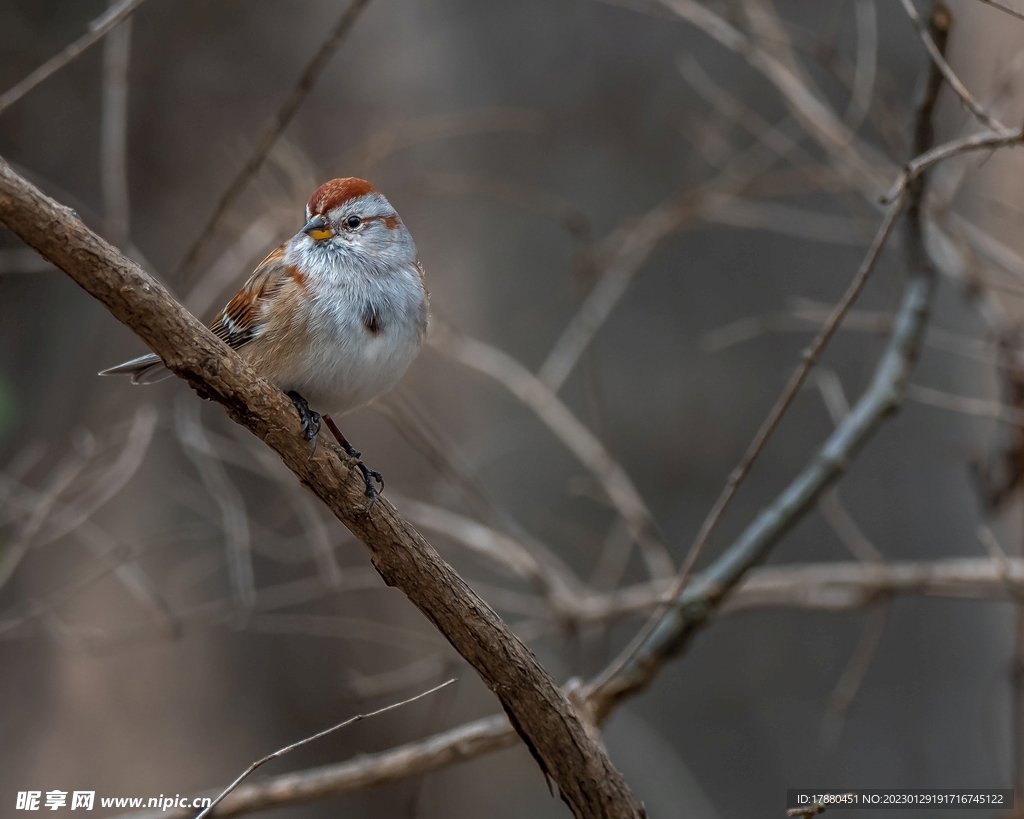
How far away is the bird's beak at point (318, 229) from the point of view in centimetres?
224

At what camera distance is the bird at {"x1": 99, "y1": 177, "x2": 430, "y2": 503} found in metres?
1.98

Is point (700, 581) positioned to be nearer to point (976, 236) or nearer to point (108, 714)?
point (976, 236)

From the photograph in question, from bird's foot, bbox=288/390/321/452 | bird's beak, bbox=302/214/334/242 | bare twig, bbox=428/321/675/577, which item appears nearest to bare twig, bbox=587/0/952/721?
bare twig, bbox=428/321/675/577

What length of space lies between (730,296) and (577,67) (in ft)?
4.07

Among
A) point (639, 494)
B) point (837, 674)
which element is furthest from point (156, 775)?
point (837, 674)

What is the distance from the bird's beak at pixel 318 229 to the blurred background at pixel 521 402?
2.87ft

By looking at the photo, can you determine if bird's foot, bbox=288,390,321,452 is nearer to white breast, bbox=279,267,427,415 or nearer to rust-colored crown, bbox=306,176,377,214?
white breast, bbox=279,267,427,415

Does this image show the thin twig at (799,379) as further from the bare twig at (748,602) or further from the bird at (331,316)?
the bird at (331,316)

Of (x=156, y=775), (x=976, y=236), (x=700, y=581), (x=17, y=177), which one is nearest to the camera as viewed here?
(x=17, y=177)

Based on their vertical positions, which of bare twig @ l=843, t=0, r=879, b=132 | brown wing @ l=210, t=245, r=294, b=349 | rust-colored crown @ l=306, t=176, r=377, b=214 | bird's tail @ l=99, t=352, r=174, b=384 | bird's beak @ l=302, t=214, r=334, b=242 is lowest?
bird's tail @ l=99, t=352, r=174, b=384

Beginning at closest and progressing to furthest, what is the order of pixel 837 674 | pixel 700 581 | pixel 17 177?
pixel 17 177, pixel 700 581, pixel 837 674

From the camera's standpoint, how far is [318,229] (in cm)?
225

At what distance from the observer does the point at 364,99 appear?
4145 mm

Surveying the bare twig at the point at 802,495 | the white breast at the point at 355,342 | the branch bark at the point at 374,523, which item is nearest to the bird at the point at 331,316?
the white breast at the point at 355,342
